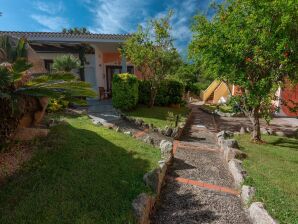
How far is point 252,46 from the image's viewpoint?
331 inches

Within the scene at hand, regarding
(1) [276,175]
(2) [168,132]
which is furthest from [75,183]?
(2) [168,132]

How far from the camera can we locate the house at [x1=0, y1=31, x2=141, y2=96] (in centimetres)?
1312

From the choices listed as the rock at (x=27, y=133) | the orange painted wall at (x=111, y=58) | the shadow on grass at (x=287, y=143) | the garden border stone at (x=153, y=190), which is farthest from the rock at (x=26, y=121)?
the orange painted wall at (x=111, y=58)

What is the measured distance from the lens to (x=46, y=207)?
3348mm

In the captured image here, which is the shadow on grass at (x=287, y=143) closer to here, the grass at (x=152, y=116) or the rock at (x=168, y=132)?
the rock at (x=168, y=132)

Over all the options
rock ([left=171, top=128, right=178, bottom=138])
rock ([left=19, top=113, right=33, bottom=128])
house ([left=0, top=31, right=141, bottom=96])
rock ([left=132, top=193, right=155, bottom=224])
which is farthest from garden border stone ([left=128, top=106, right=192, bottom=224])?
house ([left=0, top=31, right=141, bottom=96])

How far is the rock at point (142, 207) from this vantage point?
3425 millimetres

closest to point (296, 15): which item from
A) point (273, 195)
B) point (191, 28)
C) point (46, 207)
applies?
point (191, 28)

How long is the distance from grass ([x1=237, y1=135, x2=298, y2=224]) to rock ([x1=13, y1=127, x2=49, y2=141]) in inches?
209

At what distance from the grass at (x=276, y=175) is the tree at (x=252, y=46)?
4.79 ft

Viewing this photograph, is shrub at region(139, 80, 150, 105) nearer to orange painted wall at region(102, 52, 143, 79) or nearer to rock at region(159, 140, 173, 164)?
orange painted wall at region(102, 52, 143, 79)

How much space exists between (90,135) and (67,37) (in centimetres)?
857

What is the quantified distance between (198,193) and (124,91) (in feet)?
27.5

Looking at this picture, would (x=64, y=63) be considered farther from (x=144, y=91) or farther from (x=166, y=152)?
(x=166, y=152)
